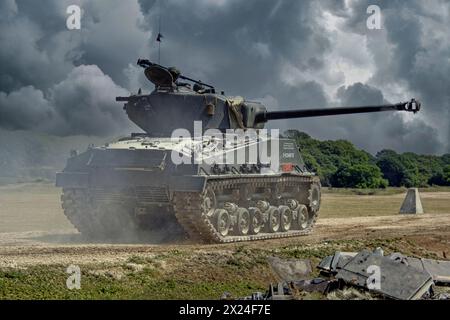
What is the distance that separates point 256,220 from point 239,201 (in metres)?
0.78

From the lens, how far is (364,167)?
79.9 meters

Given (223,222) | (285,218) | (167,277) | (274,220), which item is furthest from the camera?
(285,218)

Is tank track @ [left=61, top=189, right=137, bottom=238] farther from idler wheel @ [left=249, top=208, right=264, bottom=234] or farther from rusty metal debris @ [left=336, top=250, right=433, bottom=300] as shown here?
rusty metal debris @ [left=336, top=250, right=433, bottom=300]

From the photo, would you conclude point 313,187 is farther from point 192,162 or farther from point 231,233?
point 192,162

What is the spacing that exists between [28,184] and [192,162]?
155 feet

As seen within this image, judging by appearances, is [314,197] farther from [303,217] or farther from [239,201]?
[239,201]

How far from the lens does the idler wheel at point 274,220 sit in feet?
81.8

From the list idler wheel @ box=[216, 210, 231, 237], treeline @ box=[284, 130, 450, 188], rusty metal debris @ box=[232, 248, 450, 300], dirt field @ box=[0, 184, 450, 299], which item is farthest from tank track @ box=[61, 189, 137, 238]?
treeline @ box=[284, 130, 450, 188]

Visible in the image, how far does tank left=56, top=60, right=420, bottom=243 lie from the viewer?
21766mm

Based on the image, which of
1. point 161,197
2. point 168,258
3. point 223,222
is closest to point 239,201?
point 223,222

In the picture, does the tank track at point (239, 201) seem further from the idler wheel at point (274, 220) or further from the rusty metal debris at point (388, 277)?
the rusty metal debris at point (388, 277)

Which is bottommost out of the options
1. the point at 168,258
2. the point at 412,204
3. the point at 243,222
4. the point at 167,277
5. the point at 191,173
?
the point at 167,277

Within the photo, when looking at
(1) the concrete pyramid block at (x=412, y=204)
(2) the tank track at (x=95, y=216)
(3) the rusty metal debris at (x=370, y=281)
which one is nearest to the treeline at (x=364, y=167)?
(1) the concrete pyramid block at (x=412, y=204)
